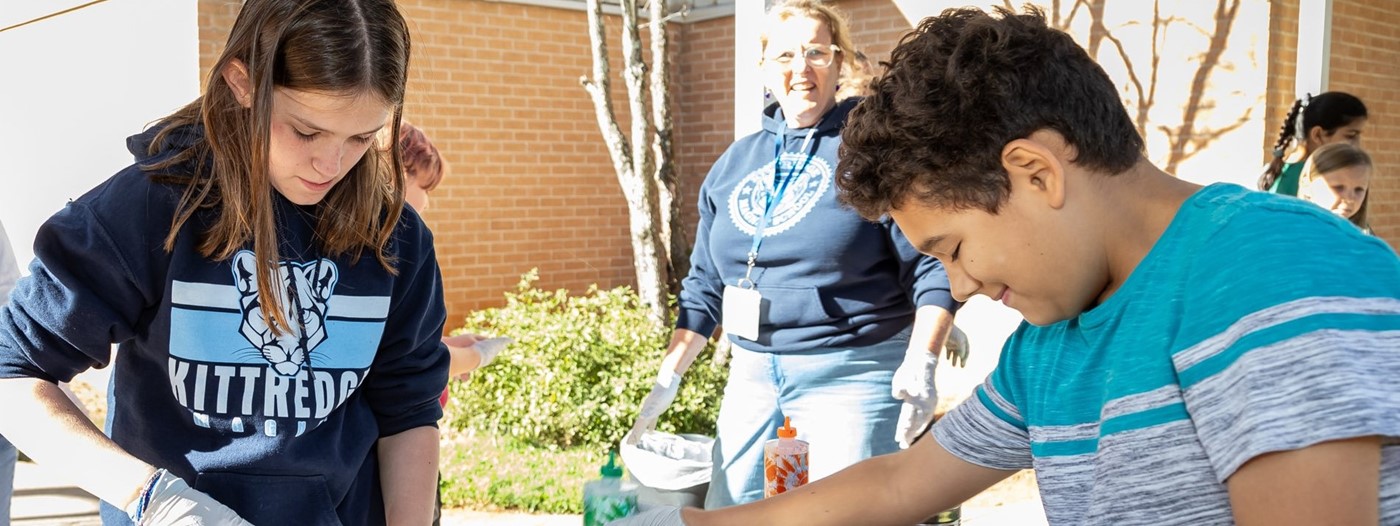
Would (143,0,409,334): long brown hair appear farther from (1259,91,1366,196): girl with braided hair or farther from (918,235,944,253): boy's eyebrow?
(1259,91,1366,196): girl with braided hair

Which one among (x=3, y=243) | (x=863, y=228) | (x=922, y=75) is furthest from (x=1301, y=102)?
(x=3, y=243)

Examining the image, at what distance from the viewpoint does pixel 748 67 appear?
576 cm

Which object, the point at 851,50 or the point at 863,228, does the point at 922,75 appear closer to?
the point at 863,228

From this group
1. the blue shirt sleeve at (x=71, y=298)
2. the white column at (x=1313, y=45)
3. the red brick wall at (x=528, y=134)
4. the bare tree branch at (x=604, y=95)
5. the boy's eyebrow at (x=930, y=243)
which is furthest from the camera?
the red brick wall at (x=528, y=134)

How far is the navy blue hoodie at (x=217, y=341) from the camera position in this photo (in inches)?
57.4

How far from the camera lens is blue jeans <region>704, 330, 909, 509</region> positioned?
113 inches

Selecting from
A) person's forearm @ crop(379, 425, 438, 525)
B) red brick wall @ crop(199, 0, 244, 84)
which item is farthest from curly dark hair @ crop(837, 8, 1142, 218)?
red brick wall @ crop(199, 0, 244, 84)

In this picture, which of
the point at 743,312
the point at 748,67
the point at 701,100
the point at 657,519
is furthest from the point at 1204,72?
the point at 701,100

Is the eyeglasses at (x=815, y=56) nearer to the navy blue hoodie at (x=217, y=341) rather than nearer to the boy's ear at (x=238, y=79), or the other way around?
the navy blue hoodie at (x=217, y=341)

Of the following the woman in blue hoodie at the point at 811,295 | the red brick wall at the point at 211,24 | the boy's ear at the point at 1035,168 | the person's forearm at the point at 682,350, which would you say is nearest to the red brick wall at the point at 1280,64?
the woman in blue hoodie at the point at 811,295

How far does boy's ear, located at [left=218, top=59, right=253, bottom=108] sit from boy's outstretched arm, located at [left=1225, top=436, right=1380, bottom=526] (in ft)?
4.30

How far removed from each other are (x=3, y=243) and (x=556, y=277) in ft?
21.4

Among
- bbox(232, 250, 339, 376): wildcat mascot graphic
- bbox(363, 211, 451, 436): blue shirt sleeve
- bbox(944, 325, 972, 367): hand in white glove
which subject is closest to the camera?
bbox(232, 250, 339, 376): wildcat mascot graphic

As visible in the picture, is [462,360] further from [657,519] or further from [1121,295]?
[1121,295]
